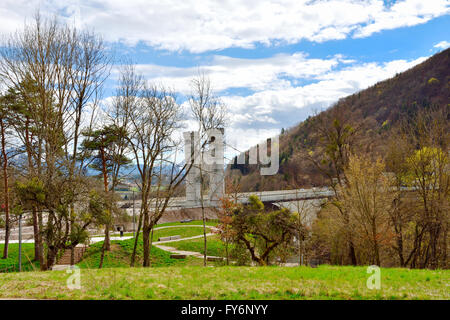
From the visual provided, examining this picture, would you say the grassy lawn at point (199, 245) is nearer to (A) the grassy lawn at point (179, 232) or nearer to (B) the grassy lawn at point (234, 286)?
(A) the grassy lawn at point (179, 232)

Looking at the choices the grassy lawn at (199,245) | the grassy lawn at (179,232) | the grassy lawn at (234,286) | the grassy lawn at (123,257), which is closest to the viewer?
the grassy lawn at (234,286)

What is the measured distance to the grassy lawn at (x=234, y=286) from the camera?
25.0 feet

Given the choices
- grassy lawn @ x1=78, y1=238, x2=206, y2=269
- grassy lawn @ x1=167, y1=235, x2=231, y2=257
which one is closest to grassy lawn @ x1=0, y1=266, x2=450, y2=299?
grassy lawn @ x1=78, y1=238, x2=206, y2=269

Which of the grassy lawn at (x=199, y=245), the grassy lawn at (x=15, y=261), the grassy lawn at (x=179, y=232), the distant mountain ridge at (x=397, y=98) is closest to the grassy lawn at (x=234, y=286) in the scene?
the grassy lawn at (x=15, y=261)

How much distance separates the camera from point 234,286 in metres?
8.34

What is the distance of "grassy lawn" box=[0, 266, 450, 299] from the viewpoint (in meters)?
7.62

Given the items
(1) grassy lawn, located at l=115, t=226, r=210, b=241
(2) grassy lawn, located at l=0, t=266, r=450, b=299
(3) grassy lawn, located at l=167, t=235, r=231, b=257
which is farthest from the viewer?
(1) grassy lawn, located at l=115, t=226, r=210, b=241

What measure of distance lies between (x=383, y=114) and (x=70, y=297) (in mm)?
122274

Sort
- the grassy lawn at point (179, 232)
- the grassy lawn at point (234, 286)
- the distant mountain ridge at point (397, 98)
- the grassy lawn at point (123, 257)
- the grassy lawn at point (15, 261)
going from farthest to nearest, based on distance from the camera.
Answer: the distant mountain ridge at point (397, 98)
the grassy lawn at point (179, 232)
the grassy lawn at point (123, 257)
the grassy lawn at point (15, 261)
the grassy lawn at point (234, 286)

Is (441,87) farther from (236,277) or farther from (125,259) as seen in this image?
(236,277)

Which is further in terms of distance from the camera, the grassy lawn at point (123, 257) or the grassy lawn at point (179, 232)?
the grassy lawn at point (179, 232)

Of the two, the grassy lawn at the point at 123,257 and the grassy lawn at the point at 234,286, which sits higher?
the grassy lawn at the point at 234,286

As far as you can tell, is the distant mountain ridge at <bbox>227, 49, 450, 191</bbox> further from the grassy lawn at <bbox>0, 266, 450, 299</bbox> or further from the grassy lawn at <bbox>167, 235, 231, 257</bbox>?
the grassy lawn at <bbox>0, 266, 450, 299</bbox>
